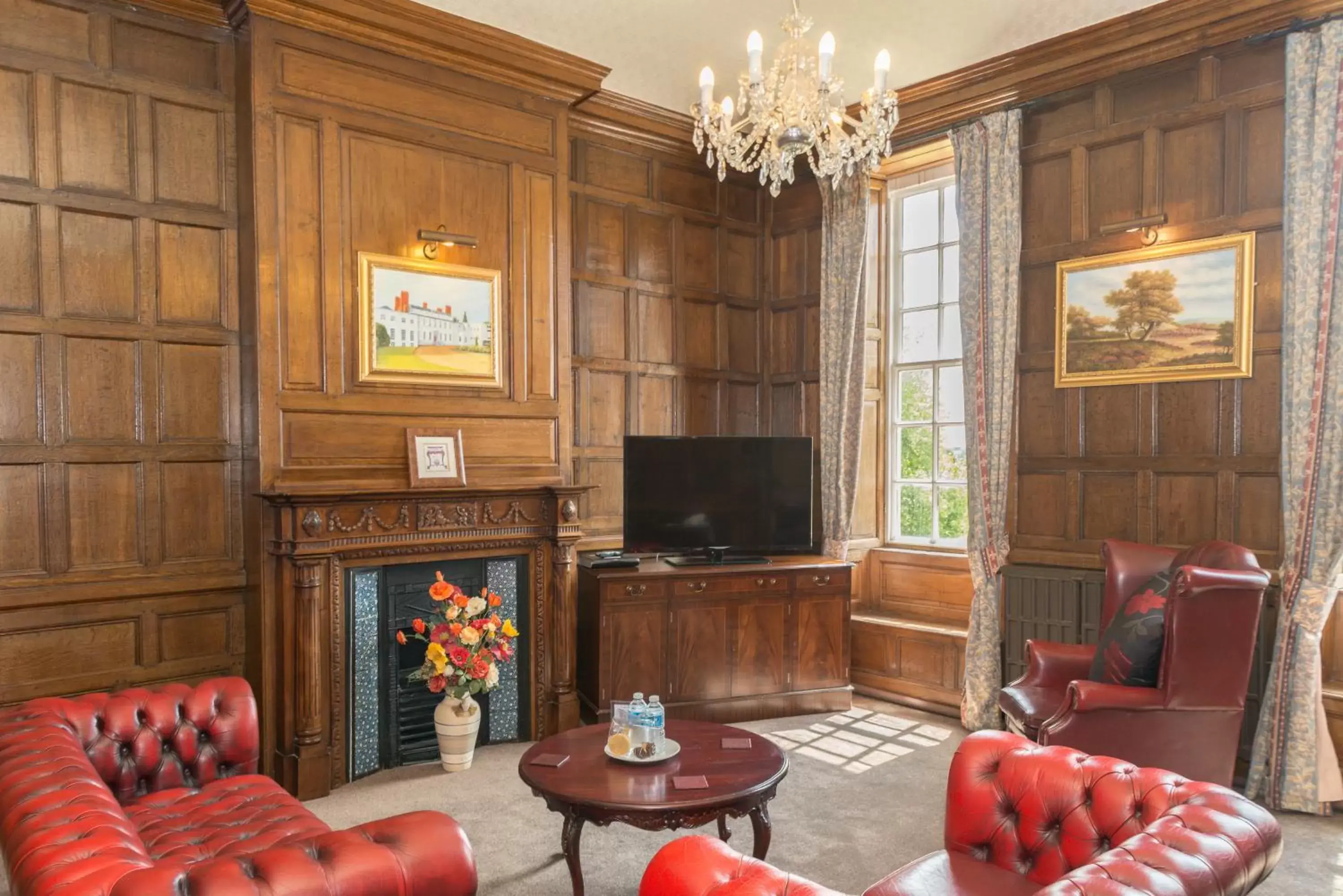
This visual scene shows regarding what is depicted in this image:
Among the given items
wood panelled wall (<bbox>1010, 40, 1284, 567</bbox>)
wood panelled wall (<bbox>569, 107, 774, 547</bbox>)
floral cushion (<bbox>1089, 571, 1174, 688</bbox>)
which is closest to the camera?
floral cushion (<bbox>1089, 571, 1174, 688</bbox>)

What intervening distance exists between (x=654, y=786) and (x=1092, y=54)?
4.06 m

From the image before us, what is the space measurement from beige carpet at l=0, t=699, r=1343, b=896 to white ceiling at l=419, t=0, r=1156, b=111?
356cm

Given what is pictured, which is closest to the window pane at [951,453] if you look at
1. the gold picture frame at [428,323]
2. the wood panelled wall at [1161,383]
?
the wood panelled wall at [1161,383]

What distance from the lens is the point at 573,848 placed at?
2777mm

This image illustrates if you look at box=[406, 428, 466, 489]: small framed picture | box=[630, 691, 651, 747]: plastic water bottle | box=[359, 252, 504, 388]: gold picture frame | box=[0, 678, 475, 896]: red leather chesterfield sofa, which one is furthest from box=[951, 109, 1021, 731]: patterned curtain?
box=[0, 678, 475, 896]: red leather chesterfield sofa

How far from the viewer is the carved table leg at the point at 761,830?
284cm

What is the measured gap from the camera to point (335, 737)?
3992 mm

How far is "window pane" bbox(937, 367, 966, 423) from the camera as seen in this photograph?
5.39 m

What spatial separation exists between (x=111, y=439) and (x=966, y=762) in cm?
374

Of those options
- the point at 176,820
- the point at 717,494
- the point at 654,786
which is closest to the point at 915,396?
the point at 717,494

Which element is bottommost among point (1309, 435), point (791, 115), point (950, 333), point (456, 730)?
point (456, 730)

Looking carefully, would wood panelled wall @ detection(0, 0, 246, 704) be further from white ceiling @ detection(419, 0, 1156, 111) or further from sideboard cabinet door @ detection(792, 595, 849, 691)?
sideboard cabinet door @ detection(792, 595, 849, 691)

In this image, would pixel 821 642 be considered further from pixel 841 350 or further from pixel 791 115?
pixel 791 115

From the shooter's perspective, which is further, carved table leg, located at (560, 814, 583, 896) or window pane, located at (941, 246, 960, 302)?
window pane, located at (941, 246, 960, 302)
